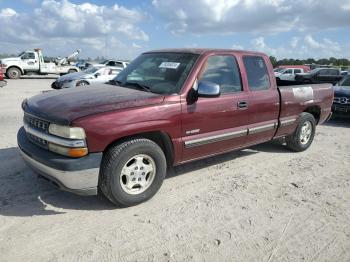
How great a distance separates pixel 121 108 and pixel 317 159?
404cm

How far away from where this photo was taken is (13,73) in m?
26.8

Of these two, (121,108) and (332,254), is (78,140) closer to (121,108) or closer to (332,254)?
(121,108)

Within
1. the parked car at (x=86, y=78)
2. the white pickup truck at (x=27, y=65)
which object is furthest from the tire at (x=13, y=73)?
the parked car at (x=86, y=78)

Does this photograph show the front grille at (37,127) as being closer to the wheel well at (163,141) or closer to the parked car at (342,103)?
the wheel well at (163,141)

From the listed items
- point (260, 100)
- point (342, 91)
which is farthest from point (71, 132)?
point (342, 91)

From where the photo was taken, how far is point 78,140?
3.64 m

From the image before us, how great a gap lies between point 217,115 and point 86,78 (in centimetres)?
1358

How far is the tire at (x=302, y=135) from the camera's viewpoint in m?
6.63

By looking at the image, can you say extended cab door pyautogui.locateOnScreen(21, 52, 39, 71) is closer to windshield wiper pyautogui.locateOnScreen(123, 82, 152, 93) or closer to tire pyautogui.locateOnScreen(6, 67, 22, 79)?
tire pyautogui.locateOnScreen(6, 67, 22, 79)

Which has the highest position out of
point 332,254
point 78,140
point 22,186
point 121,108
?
point 121,108

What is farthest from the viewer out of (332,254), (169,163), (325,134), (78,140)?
(325,134)

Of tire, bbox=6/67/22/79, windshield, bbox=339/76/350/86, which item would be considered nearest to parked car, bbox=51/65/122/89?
windshield, bbox=339/76/350/86

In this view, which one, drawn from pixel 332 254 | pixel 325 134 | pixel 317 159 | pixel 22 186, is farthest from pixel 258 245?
pixel 325 134

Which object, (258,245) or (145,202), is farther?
(145,202)
